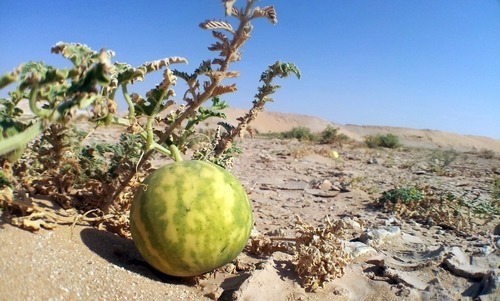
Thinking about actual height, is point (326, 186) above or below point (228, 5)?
below

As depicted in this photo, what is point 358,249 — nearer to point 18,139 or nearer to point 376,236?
point 376,236

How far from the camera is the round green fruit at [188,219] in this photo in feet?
6.80

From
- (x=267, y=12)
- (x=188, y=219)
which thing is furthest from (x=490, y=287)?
(x=267, y=12)

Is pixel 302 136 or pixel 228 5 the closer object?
pixel 228 5

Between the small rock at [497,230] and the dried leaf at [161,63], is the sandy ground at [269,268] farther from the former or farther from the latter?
the dried leaf at [161,63]

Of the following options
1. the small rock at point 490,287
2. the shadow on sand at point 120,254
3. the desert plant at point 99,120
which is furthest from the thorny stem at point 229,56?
the small rock at point 490,287

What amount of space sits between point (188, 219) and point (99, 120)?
2.11ft

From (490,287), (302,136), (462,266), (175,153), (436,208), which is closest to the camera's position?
(490,287)

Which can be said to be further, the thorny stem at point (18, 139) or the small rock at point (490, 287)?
the small rock at point (490, 287)

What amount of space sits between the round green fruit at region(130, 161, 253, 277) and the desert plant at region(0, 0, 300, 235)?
12.5 inches

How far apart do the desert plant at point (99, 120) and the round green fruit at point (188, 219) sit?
32 cm

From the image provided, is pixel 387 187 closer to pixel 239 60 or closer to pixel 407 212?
pixel 407 212

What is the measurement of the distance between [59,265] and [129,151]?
96cm

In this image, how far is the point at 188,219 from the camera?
2.06 m
